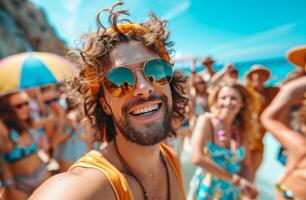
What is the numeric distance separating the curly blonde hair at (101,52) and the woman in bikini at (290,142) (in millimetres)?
792

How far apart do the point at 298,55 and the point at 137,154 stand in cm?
147

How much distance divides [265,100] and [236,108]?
1.79m

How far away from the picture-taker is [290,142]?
74.2 inches

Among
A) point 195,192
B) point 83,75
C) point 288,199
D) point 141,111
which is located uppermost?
point 83,75

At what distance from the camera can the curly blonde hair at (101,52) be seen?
4.86 feet

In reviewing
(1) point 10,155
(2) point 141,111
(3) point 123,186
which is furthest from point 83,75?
(1) point 10,155

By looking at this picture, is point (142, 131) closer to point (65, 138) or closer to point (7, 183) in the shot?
point (7, 183)

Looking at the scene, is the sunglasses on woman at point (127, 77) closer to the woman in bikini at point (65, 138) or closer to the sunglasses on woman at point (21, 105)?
the sunglasses on woman at point (21, 105)

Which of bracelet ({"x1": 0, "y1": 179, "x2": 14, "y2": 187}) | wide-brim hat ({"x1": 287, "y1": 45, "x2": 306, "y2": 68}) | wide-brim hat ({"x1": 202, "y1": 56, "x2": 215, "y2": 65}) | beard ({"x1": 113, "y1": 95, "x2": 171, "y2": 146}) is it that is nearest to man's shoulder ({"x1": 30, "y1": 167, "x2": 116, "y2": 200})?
beard ({"x1": 113, "y1": 95, "x2": 171, "y2": 146})

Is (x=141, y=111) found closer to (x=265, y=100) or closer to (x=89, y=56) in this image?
(x=89, y=56)

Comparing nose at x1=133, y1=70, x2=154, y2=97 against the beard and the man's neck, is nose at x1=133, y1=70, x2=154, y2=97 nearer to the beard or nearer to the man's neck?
the beard

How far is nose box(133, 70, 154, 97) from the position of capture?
4.55 feet

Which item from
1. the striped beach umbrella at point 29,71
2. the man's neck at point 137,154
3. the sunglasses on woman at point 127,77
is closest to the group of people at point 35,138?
the striped beach umbrella at point 29,71

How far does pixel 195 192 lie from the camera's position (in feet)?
9.82
